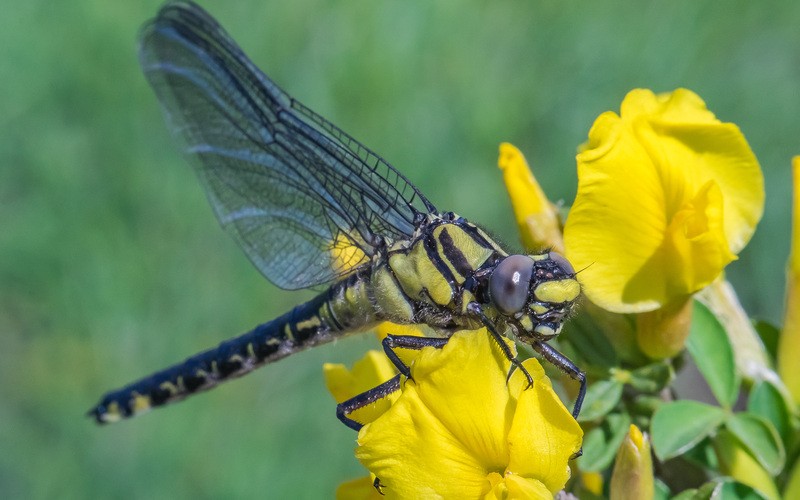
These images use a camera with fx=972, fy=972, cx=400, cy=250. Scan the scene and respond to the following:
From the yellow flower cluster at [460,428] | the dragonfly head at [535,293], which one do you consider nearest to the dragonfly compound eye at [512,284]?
the dragonfly head at [535,293]

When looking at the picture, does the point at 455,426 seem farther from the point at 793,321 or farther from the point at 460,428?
the point at 793,321

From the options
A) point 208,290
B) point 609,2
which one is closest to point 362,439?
point 208,290

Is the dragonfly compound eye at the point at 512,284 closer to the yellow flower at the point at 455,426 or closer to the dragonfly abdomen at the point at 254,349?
the yellow flower at the point at 455,426

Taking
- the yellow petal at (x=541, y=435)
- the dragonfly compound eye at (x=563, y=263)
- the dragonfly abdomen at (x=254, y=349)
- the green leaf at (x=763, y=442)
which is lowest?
the green leaf at (x=763, y=442)

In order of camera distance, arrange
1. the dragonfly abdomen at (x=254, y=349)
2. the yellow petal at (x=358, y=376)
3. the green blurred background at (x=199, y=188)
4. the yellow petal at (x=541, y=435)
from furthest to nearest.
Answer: the green blurred background at (x=199, y=188) < the dragonfly abdomen at (x=254, y=349) < the yellow petal at (x=358, y=376) < the yellow petal at (x=541, y=435)

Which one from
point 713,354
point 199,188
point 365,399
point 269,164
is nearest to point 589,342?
point 713,354

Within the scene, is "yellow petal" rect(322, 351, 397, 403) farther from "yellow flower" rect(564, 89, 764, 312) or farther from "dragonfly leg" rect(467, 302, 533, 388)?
"yellow flower" rect(564, 89, 764, 312)

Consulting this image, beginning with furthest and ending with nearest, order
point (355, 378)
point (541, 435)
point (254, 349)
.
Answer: point (254, 349) → point (355, 378) → point (541, 435)
